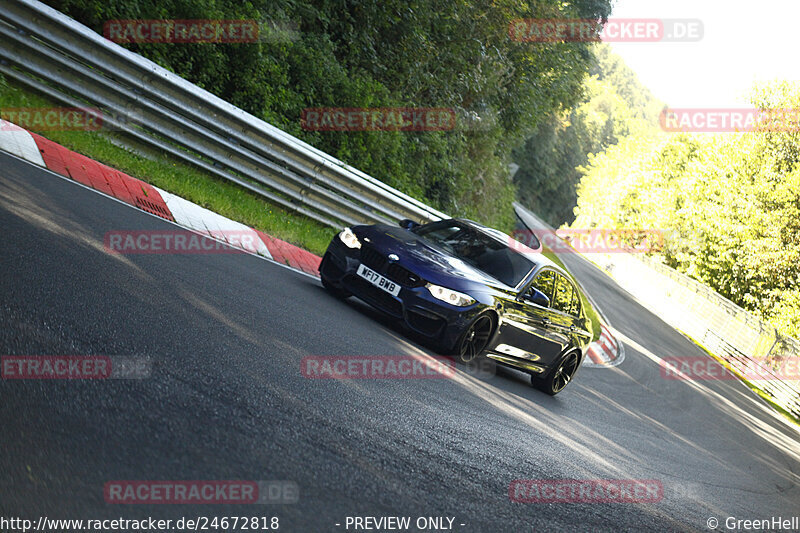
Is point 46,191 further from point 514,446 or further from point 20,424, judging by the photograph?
point 514,446

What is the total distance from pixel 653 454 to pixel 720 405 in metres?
10.2

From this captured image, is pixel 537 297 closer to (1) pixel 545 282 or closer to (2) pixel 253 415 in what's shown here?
(1) pixel 545 282

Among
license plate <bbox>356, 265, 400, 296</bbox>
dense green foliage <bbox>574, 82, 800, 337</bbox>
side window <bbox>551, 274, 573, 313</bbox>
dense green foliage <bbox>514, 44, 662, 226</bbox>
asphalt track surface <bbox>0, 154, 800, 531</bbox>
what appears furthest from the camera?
dense green foliage <bbox>514, 44, 662, 226</bbox>

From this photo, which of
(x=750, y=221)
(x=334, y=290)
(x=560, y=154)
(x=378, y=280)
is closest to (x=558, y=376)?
(x=378, y=280)

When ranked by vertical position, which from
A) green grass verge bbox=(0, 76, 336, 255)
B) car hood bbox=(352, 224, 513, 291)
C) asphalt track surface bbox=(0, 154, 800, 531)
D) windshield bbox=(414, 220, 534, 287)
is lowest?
asphalt track surface bbox=(0, 154, 800, 531)

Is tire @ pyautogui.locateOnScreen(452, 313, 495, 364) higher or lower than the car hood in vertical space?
lower

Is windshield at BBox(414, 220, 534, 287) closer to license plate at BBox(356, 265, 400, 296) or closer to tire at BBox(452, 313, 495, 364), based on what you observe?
tire at BBox(452, 313, 495, 364)

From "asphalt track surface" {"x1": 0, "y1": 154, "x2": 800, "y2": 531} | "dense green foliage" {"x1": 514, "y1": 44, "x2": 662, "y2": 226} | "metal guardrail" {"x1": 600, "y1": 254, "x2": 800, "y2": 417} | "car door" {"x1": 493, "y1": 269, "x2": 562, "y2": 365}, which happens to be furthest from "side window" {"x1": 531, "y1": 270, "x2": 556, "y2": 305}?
"dense green foliage" {"x1": 514, "y1": 44, "x2": 662, "y2": 226}

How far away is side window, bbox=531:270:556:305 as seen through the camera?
29.6 ft

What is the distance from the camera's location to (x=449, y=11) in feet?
63.7

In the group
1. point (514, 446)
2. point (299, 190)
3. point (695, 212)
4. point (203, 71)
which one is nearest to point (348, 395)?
point (514, 446)

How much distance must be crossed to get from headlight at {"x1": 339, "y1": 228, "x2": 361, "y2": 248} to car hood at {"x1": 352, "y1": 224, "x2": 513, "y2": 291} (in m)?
0.05

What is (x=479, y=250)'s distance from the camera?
9047mm

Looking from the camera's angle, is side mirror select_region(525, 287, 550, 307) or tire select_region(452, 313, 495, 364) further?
side mirror select_region(525, 287, 550, 307)
